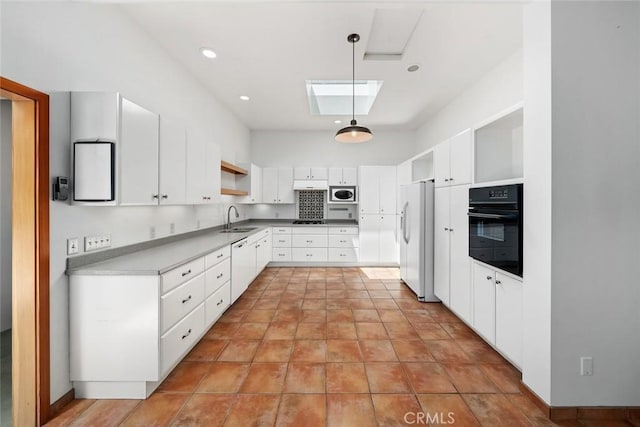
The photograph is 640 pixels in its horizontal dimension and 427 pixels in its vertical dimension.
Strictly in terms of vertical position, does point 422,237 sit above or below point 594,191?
below

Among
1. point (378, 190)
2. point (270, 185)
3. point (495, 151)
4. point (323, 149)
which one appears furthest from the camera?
point (323, 149)

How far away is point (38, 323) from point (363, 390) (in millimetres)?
2081

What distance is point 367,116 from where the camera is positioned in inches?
198

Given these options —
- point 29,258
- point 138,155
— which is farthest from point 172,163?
point 29,258

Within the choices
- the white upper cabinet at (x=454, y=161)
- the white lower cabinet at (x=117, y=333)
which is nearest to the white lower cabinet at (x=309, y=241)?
the white upper cabinet at (x=454, y=161)

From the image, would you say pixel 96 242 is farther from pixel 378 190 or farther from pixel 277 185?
pixel 378 190

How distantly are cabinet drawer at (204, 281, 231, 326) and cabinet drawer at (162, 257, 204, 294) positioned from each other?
1.30 feet

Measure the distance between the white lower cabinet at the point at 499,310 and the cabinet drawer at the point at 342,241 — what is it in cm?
303

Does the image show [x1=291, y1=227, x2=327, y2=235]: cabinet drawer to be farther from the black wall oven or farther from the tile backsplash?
the black wall oven

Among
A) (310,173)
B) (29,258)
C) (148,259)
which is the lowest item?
(148,259)

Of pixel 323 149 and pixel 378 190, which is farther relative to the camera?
pixel 323 149

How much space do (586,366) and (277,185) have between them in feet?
16.8

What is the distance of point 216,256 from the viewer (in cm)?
276

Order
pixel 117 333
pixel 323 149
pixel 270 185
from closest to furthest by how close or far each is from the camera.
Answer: pixel 117 333
pixel 270 185
pixel 323 149
